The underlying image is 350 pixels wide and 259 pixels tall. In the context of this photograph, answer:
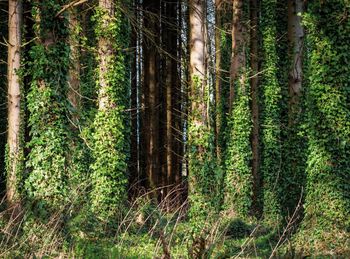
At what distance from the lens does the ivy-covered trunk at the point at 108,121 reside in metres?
11.7

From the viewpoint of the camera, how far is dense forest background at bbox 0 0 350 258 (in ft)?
24.4

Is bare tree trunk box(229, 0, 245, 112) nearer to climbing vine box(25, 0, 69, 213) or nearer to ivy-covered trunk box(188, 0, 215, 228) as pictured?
ivy-covered trunk box(188, 0, 215, 228)

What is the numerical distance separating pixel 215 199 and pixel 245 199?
448 centimetres

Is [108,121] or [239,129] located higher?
[108,121]

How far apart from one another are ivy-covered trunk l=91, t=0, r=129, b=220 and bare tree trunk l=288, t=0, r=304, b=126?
6236 millimetres

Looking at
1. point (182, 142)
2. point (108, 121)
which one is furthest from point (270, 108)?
point (108, 121)

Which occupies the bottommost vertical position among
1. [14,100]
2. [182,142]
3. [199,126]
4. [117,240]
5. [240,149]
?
[117,240]

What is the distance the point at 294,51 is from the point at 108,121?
7.27 metres

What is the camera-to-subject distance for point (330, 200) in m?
10.0

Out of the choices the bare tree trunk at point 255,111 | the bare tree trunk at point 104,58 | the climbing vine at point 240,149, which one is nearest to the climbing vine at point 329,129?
the bare tree trunk at point 104,58

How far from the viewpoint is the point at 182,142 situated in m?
11.0

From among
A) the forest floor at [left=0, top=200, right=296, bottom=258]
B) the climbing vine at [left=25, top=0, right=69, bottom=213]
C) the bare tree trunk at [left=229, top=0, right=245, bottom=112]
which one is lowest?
the forest floor at [left=0, top=200, right=296, bottom=258]

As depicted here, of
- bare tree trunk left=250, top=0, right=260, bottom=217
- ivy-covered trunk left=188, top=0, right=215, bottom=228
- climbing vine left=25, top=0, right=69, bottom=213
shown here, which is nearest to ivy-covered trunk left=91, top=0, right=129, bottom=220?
ivy-covered trunk left=188, top=0, right=215, bottom=228

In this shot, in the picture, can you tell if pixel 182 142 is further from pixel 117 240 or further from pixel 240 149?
pixel 117 240
